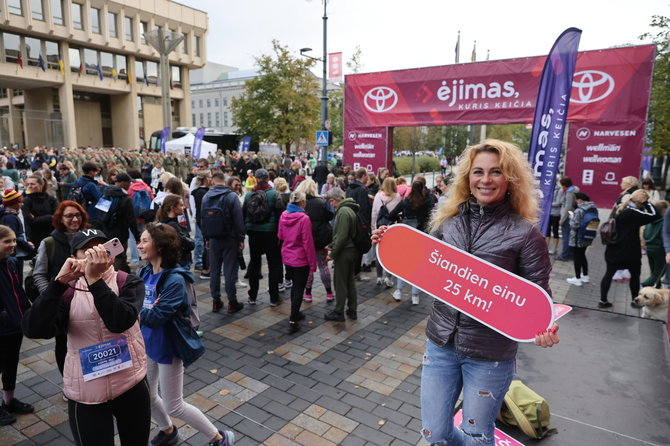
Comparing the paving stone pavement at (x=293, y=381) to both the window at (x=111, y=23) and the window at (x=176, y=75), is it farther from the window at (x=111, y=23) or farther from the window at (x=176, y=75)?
the window at (x=176, y=75)

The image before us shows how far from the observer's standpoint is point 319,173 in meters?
16.9

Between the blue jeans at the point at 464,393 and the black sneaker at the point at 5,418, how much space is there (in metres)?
3.45

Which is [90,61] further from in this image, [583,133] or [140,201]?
[583,133]

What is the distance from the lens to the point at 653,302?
250 inches

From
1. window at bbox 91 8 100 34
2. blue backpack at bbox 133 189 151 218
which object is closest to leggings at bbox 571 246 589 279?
blue backpack at bbox 133 189 151 218

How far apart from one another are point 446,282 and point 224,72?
102146 mm

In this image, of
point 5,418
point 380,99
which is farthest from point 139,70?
point 5,418

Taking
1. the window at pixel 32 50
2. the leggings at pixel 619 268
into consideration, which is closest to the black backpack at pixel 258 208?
the leggings at pixel 619 268

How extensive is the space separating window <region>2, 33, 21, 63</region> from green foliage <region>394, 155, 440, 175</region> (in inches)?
1275

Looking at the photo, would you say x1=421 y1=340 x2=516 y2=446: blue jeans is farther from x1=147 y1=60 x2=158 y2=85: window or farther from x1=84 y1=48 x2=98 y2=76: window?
x1=147 y1=60 x2=158 y2=85: window

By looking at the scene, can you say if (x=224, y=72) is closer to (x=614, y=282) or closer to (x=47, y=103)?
(x=47, y=103)

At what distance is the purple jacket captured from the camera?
5660 mm

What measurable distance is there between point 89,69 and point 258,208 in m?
44.0

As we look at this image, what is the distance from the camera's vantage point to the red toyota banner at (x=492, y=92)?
954cm
